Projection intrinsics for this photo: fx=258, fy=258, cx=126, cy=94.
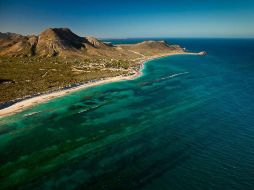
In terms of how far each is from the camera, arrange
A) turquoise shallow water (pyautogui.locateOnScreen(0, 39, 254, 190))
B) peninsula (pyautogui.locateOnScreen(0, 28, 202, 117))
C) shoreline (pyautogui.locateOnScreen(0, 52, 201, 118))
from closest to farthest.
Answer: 1. turquoise shallow water (pyautogui.locateOnScreen(0, 39, 254, 190))
2. shoreline (pyautogui.locateOnScreen(0, 52, 201, 118))
3. peninsula (pyautogui.locateOnScreen(0, 28, 202, 117))

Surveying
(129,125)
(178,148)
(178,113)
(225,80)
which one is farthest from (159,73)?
(178,148)

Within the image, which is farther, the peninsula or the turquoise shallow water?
the peninsula

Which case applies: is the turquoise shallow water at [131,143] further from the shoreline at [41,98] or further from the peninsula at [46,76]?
the peninsula at [46,76]

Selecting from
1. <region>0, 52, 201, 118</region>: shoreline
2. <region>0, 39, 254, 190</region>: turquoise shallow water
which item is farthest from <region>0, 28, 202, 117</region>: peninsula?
<region>0, 39, 254, 190</region>: turquoise shallow water

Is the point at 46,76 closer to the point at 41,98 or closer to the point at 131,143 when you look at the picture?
the point at 41,98

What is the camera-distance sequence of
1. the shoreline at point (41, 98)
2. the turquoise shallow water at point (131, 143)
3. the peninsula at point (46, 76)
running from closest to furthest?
the turquoise shallow water at point (131, 143)
the shoreline at point (41, 98)
the peninsula at point (46, 76)

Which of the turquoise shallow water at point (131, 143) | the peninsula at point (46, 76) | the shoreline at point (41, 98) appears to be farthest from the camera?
the peninsula at point (46, 76)

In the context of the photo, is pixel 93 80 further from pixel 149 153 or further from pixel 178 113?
pixel 149 153

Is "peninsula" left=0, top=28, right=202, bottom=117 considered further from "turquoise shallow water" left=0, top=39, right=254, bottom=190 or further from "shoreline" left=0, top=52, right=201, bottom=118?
"turquoise shallow water" left=0, top=39, right=254, bottom=190

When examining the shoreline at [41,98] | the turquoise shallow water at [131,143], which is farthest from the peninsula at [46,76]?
the turquoise shallow water at [131,143]
